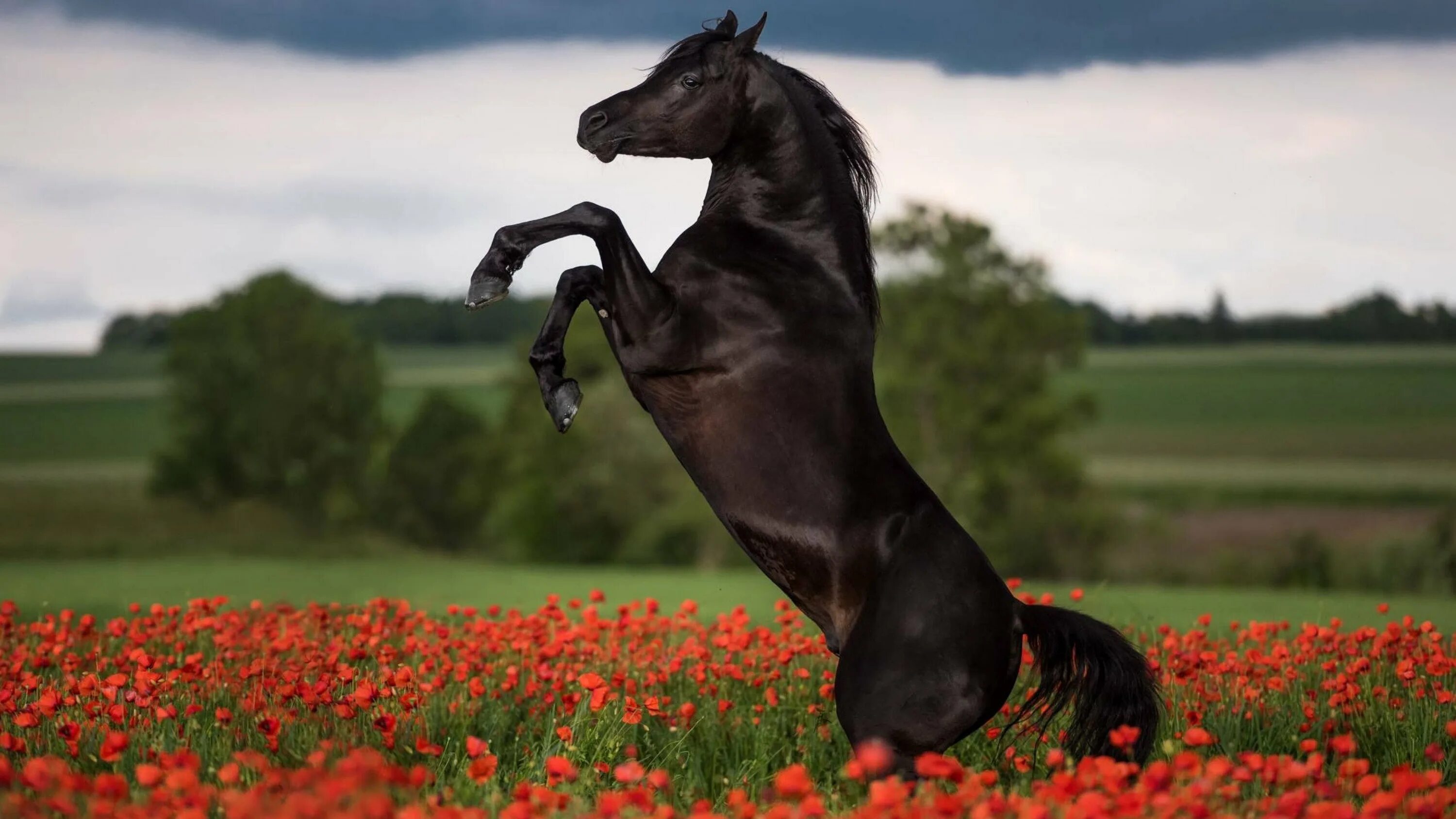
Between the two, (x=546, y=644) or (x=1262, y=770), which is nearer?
(x=1262, y=770)

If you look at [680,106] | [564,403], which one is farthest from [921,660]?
[680,106]

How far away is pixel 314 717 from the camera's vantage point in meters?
5.75

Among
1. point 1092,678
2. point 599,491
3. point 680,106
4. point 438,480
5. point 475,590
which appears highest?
point 680,106

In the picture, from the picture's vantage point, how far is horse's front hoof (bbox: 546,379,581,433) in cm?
486

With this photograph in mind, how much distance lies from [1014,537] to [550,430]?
9731 millimetres

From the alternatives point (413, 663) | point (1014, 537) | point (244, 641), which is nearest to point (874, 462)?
point (413, 663)

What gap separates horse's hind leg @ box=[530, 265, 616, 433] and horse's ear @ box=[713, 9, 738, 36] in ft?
3.59

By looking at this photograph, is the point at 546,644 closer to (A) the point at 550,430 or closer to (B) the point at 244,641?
(B) the point at 244,641

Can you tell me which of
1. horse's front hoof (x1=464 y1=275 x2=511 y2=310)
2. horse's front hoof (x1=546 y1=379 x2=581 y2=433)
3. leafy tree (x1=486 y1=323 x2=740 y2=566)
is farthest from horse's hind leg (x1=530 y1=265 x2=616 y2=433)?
leafy tree (x1=486 y1=323 x2=740 y2=566)

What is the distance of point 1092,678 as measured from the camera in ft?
17.2

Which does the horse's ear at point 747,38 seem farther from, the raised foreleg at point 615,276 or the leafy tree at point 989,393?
the leafy tree at point 989,393

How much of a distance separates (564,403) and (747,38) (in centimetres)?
153

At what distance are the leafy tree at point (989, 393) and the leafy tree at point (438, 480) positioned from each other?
9075mm

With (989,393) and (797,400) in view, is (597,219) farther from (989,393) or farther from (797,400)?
(989,393)
